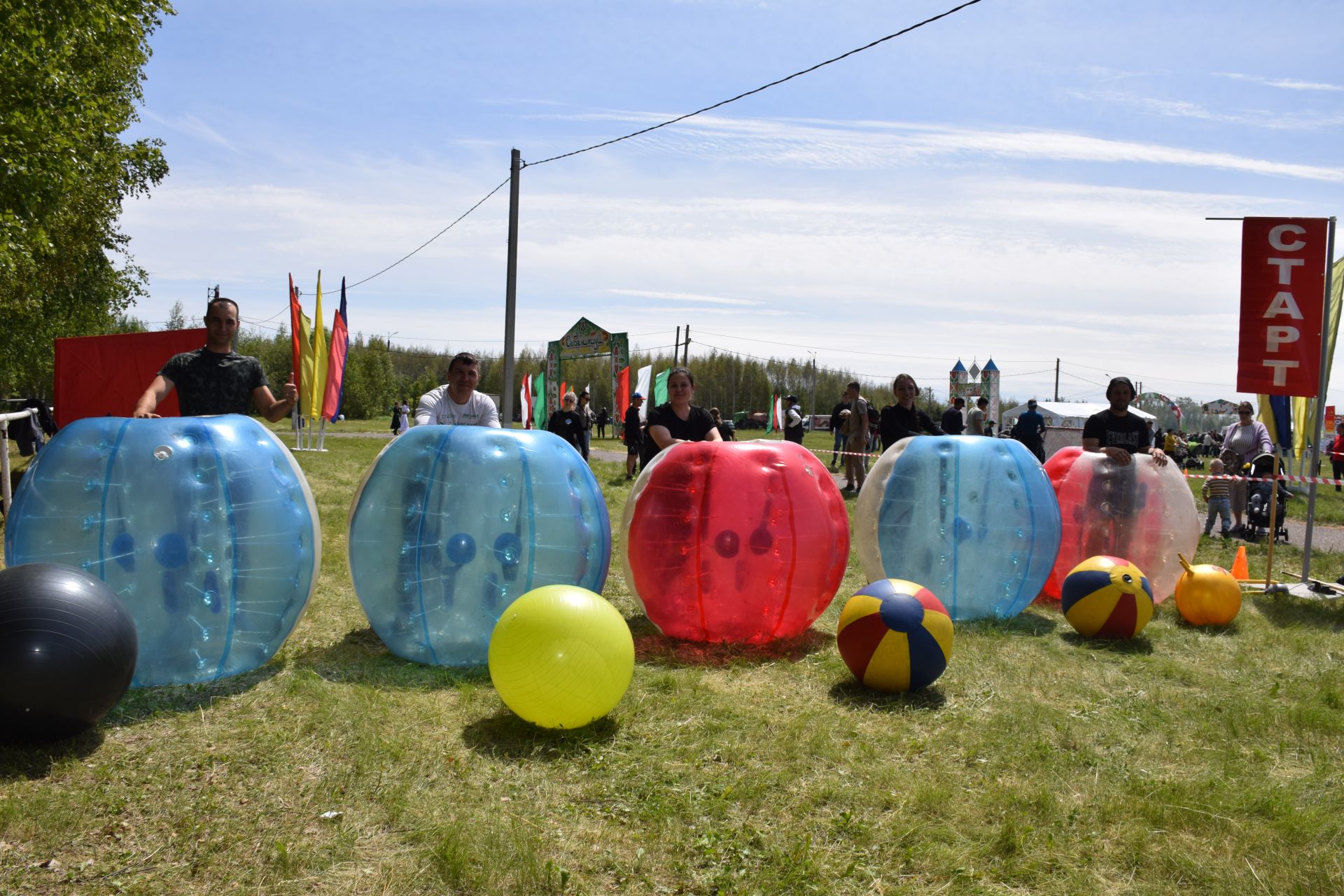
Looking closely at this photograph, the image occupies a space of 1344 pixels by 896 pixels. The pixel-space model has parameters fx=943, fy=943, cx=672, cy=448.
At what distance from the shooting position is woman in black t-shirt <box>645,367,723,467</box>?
22.7 ft

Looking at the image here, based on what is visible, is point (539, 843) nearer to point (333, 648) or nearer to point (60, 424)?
point (333, 648)

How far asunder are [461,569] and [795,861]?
2.72 metres

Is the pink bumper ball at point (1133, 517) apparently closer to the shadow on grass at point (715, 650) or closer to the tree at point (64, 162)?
the shadow on grass at point (715, 650)

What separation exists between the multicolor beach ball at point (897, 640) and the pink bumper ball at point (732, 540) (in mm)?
718

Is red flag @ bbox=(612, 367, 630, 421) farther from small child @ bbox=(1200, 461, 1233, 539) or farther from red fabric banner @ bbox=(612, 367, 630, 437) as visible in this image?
small child @ bbox=(1200, 461, 1233, 539)

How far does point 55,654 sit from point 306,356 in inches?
806

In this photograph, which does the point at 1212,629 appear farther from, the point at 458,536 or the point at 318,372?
the point at 318,372

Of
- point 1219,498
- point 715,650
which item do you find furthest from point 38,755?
point 1219,498

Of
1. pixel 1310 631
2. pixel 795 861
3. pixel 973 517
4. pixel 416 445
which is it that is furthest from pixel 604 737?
pixel 1310 631

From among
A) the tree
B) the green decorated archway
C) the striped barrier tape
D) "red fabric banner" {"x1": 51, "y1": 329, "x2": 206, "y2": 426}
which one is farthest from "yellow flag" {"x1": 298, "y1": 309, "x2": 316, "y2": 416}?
the striped barrier tape

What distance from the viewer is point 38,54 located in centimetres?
1111

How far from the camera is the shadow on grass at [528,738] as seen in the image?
448cm

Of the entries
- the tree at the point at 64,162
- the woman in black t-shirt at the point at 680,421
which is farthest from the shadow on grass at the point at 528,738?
the tree at the point at 64,162

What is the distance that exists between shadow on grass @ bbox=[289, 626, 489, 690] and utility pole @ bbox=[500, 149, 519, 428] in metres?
9.38
